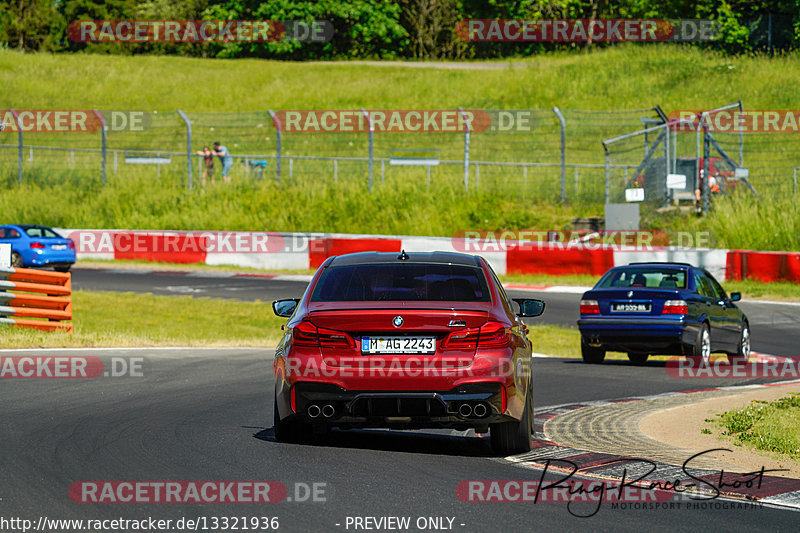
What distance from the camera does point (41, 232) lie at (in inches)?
1206

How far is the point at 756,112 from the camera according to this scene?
4809 centimetres

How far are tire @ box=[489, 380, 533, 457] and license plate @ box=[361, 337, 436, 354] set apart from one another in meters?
0.81

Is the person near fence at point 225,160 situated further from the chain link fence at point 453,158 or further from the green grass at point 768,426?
the green grass at point 768,426

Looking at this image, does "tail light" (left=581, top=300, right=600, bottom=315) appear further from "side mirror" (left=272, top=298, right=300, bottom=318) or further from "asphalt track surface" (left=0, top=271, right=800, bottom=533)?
"side mirror" (left=272, top=298, right=300, bottom=318)

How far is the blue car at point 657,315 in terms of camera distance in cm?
1591

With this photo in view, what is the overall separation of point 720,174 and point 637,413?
2116 centimetres

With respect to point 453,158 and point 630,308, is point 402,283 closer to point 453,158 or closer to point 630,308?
point 630,308

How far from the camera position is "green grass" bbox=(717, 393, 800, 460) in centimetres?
872

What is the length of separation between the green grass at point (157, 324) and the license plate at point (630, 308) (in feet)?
18.0

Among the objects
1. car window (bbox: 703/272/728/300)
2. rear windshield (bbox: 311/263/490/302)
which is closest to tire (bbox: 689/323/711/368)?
car window (bbox: 703/272/728/300)

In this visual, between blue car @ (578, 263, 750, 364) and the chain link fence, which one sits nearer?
blue car @ (578, 263, 750, 364)

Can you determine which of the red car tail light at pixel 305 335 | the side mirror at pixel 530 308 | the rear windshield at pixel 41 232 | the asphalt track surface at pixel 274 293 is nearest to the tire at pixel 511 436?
the side mirror at pixel 530 308

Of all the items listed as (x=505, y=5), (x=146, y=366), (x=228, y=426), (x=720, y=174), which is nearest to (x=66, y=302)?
(x=146, y=366)

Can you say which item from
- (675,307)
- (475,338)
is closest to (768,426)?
(475,338)
